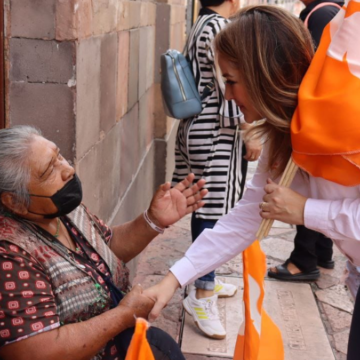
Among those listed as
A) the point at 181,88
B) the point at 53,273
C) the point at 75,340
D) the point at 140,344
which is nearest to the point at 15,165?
the point at 53,273

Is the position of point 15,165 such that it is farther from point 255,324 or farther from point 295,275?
point 295,275

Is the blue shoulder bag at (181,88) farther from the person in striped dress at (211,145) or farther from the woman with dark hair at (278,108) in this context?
the woman with dark hair at (278,108)

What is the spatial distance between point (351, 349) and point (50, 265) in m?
1.12

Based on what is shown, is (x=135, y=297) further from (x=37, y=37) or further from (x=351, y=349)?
(x=37, y=37)

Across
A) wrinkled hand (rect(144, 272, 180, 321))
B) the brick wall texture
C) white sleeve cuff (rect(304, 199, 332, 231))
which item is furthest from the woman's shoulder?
white sleeve cuff (rect(304, 199, 332, 231))

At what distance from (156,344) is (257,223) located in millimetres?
609

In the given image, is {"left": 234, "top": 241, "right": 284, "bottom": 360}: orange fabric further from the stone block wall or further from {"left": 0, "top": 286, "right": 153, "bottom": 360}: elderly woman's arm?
the stone block wall

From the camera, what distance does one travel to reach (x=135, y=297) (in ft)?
7.09

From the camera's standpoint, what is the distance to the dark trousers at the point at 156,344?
2.26m

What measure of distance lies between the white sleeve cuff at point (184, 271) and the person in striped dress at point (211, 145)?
1400 mm

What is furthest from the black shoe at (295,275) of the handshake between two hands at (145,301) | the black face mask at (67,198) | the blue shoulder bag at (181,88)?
the black face mask at (67,198)

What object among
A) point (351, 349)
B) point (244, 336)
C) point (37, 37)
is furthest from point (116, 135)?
point (351, 349)

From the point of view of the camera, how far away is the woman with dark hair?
6.72ft

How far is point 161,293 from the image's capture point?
90.8 inches
